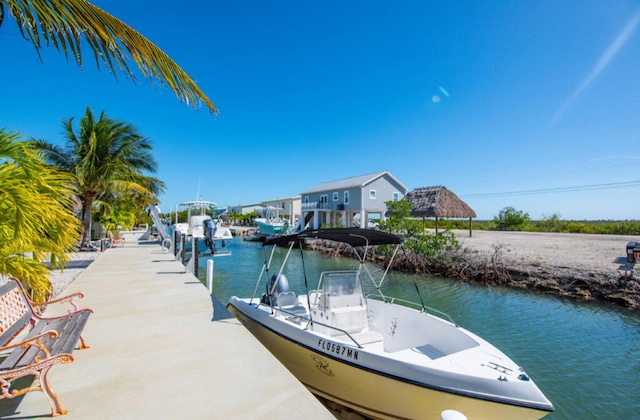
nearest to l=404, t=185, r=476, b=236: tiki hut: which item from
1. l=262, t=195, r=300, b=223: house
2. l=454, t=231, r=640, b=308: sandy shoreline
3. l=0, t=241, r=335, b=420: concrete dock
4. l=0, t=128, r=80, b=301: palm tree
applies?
l=454, t=231, r=640, b=308: sandy shoreline

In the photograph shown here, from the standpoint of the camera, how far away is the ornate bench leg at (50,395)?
2920mm

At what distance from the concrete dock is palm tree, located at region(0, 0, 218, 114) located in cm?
339

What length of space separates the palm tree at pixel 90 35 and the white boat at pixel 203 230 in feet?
34.4

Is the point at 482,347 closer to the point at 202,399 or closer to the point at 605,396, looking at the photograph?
the point at 605,396

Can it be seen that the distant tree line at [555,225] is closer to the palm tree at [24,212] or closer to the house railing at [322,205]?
the house railing at [322,205]

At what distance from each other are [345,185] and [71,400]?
109 ft

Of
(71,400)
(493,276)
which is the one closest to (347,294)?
(71,400)

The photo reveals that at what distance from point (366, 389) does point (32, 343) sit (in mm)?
3944

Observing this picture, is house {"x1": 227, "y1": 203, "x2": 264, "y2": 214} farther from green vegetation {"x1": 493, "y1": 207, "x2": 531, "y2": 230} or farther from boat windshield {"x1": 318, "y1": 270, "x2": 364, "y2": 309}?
boat windshield {"x1": 318, "y1": 270, "x2": 364, "y2": 309}

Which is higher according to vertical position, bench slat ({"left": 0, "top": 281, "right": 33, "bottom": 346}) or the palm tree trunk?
the palm tree trunk

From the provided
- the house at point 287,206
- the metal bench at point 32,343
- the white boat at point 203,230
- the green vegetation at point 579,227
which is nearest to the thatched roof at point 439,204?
the green vegetation at point 579,227

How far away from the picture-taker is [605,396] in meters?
5.83

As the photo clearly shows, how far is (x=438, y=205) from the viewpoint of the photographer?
29.9m

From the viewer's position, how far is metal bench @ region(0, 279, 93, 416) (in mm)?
2842
